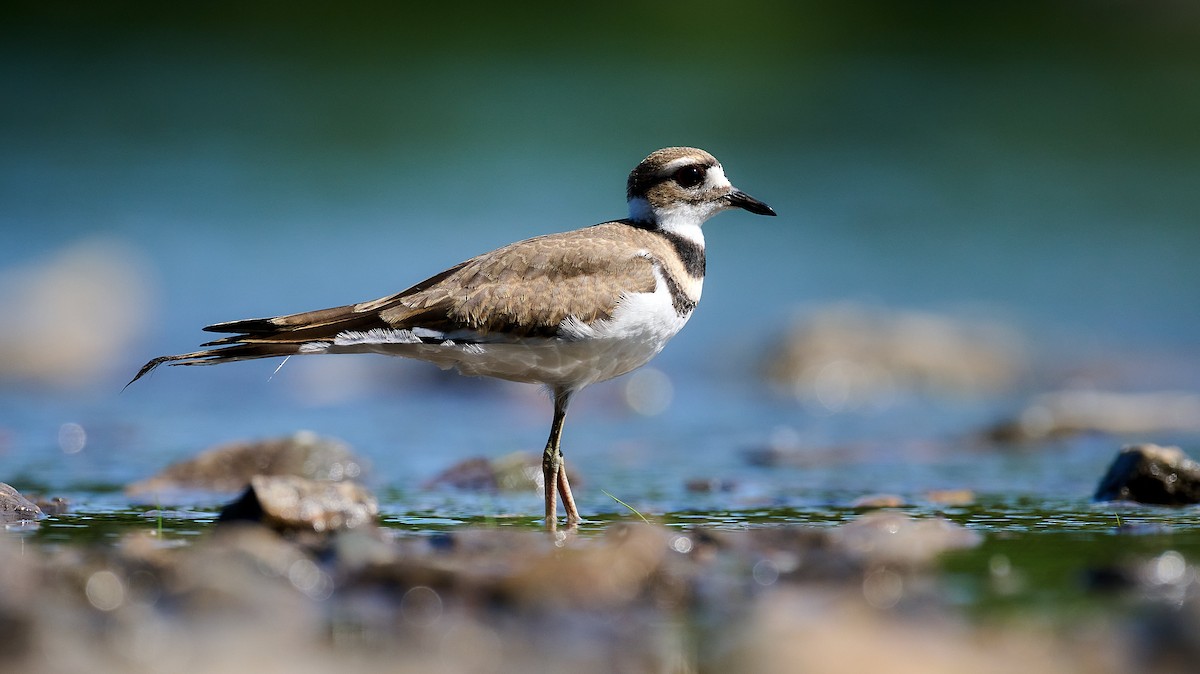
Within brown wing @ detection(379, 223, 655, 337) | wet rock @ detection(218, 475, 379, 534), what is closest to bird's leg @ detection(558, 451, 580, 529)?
brown wing @ detection(379, 223, 655, 337)

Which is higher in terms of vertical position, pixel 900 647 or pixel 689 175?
pixel 689 175

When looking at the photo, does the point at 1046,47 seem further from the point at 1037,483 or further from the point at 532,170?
the point at 1037,483

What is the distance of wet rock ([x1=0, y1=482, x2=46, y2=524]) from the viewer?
6.61m

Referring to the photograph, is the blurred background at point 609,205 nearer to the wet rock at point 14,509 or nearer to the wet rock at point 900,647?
the wet rock at point 14,509

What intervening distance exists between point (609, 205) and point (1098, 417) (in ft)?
36.2

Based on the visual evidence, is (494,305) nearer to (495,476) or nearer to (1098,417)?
(495,476)

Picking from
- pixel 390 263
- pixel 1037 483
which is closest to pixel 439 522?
pixel 1037 483

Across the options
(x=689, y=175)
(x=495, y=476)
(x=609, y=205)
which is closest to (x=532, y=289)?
(x=689, y=175)

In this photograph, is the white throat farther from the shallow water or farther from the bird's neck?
the shallow water

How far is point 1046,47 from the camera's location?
107 ft

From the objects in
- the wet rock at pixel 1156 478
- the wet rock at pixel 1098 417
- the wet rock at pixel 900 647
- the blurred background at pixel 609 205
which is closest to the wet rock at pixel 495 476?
the blurred background at pixel 609 205

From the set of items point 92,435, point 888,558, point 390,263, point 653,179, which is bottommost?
point 888,558

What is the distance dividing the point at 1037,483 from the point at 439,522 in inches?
145

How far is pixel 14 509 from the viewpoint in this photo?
21.9 feet
